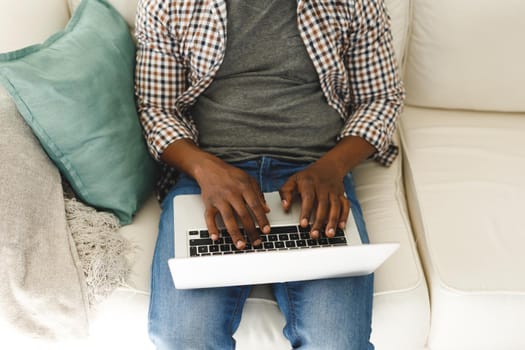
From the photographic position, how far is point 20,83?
900mm

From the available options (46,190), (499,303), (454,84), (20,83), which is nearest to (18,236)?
(46,190)

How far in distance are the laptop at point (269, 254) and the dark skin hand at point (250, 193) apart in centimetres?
3


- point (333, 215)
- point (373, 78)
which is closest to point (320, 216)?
point (333, 215)

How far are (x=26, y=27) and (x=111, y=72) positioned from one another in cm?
27

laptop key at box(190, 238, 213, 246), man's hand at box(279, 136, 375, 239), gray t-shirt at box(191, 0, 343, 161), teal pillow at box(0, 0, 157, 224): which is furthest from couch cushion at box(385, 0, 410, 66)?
laptop key at box(190, 238, 213, 246)

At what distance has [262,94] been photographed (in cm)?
111

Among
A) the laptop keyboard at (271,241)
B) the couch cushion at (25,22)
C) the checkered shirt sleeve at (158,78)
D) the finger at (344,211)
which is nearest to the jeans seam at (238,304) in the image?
the laptop keyboard at (271,241)

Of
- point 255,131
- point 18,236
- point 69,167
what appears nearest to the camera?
point 18,236

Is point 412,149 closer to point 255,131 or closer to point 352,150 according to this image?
point 352,150

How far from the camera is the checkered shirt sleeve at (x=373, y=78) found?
1132 mm

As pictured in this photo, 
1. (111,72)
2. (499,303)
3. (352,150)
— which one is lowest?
(499,303)

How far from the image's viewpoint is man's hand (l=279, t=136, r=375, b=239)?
0.92 metres

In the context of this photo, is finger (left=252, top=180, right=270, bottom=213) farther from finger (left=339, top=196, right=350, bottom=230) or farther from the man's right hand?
finger (left=339, top=196, right=350, bottom=230)

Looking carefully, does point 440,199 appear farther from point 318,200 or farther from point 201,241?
point 201,241
